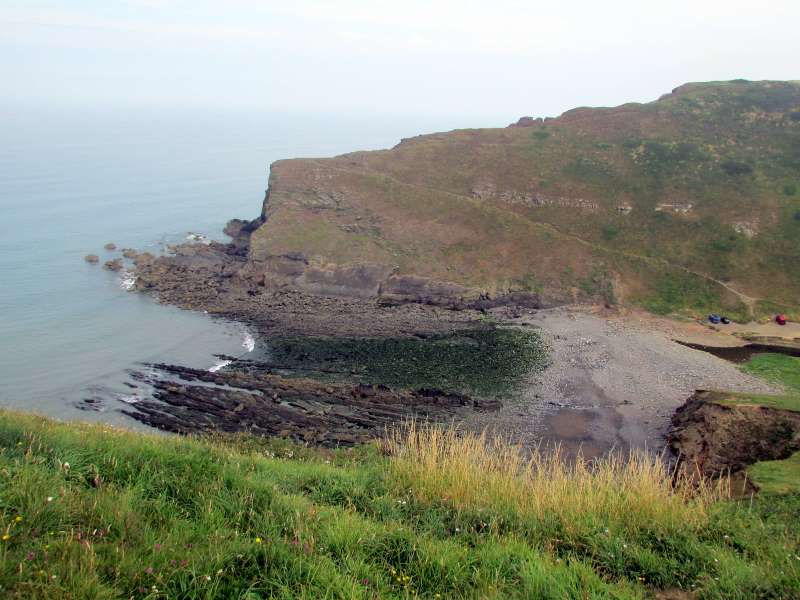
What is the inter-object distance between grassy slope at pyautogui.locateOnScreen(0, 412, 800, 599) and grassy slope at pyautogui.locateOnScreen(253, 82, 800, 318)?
44.7 m

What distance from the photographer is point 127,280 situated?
5606cm

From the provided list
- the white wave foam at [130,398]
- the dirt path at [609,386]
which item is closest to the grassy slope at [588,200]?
the dirt path at [609,386]

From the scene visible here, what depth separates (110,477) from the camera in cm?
775

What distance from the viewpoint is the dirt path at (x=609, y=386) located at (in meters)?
29.7

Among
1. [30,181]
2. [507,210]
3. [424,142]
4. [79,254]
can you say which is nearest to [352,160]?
[424,142]

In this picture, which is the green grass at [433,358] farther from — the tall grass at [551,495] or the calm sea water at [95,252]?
the tall grass at [551,495]

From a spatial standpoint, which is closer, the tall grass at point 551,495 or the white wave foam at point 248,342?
the tall grass at point 551,495

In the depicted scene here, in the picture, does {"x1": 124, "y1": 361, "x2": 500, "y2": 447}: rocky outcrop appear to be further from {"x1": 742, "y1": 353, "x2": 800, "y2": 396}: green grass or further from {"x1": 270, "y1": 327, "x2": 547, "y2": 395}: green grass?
{"x1": 742, "y1": 353, "x2": 800, "y2": 396}: green grass

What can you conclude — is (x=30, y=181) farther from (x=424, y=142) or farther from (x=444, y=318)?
(x=444, y=318)

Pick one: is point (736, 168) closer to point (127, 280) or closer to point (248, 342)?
point (248, 342)

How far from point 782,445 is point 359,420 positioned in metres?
19.2

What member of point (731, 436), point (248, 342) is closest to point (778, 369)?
point (731, 436)

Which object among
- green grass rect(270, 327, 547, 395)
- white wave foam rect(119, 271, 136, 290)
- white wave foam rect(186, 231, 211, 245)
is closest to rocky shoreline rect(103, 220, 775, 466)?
green grass rect(270, 327, 547, 395)

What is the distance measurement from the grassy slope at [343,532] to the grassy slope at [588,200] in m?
44.7
